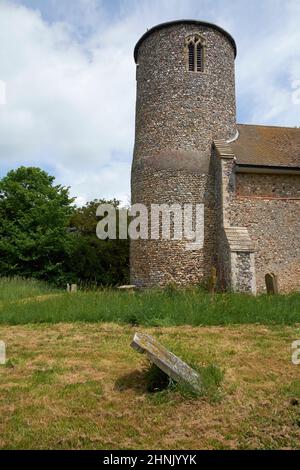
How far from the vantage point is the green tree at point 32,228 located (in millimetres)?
23344

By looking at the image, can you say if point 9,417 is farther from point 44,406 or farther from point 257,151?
point 257,151

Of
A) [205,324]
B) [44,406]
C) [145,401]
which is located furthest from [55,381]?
[205,324]

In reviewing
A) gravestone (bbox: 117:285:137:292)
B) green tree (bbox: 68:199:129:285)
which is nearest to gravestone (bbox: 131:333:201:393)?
gravestone (bbox: 117:285:137:292)

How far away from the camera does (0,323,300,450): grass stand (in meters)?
3.48

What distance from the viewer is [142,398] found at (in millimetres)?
4246

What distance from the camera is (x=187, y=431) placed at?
3.60 m

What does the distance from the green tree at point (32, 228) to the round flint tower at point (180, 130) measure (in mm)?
9660

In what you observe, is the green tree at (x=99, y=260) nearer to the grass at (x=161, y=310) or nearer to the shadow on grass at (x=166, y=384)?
the grass at (x=161, y=310)

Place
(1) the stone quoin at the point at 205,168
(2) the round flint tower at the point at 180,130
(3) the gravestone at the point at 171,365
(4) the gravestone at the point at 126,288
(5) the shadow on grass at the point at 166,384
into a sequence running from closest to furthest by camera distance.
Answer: (5) the shadow on grass at the point at 166,384, (3) the gravestone at the point at 171,365, (4) the gravestone at the point at 126,288, (1) the stone quoin at the point at 205,168, (2) the round flint tower at the point at 180,130

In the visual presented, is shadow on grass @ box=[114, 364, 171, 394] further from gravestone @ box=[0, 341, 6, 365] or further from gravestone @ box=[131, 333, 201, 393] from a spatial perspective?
gravestone @ box=[0, 341, 6, 365]

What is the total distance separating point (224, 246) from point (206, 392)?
9796mm

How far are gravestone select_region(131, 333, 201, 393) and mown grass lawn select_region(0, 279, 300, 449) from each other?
7.1 inches

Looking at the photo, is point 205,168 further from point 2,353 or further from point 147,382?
point 147,382

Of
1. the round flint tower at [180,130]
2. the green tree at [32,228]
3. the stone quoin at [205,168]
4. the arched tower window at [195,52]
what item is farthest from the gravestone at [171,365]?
the green tree at [32,228]
